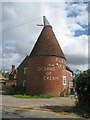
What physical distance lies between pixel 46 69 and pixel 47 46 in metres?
4.12

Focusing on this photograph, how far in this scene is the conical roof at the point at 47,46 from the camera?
24.9m

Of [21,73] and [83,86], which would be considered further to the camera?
[21,73]

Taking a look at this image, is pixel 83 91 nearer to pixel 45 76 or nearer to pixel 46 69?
pixel 45 76

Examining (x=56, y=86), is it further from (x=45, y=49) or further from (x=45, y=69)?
(x=45, y=49)

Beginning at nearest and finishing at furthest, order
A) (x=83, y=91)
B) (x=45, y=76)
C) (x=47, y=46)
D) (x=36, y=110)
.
Answer: (x=83, y=91), (x=36, y=110), (x=45, y=76), (x=47, y=46)

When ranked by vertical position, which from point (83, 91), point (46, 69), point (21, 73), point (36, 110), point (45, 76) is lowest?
point (36, 110)

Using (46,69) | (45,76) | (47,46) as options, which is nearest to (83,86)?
(45,76)

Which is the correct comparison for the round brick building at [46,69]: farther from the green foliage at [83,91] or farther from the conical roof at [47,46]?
the green foliage at [83,91]

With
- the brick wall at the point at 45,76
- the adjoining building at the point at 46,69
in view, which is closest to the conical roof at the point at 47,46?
the adjoining building at the point at 46,69

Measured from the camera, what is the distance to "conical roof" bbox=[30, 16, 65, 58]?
81.8 ft

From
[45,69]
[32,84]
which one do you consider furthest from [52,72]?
[32,84]

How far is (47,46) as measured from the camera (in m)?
25.2

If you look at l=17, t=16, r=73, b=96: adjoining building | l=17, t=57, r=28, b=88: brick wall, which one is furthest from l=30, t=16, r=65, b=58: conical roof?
l=17, t=57, r=28, b=88: brick wall

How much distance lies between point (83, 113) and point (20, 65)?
28722mm
